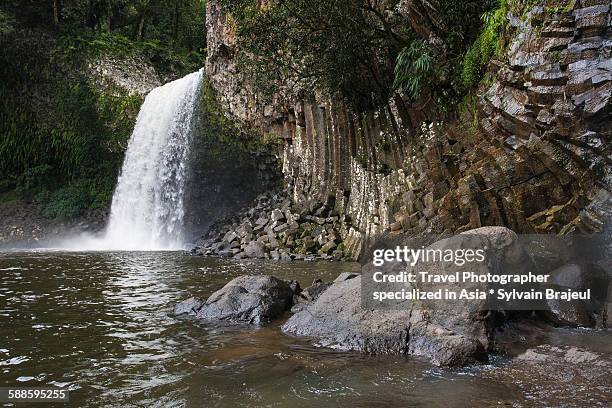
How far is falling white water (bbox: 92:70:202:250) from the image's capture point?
75.0 ft

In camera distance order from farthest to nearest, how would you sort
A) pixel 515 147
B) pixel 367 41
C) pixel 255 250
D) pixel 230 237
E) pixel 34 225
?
1. pixel 34 225
2. pixel 230 237
3. pixel 255 250
4. pixel 367 41
5. pixel 515 147

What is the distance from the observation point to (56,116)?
27.7 m

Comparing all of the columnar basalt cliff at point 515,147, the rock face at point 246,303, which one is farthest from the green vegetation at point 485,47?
the rock face at point 246,303

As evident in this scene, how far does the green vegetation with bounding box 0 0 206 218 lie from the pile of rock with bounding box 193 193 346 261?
956 centimetres

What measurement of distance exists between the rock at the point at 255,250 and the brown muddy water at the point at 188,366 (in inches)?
328

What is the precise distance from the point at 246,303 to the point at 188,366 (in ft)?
8.17

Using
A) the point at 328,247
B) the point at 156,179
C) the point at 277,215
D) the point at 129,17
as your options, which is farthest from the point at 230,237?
the point at 129,17

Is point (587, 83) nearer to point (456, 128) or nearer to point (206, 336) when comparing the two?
point (456, 128)

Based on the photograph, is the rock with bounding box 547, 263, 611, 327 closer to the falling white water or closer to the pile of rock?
the pile of rock

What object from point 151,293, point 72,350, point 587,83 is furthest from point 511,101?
point 72,350

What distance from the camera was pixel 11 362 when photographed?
5555 millimetres

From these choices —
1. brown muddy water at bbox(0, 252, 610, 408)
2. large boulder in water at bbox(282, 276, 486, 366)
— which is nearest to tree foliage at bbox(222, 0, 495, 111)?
large boulder in water at bbox(282, 276, 486, 366)

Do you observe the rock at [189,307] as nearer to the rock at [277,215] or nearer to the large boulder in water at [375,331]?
the large boulder in water at [375,331]

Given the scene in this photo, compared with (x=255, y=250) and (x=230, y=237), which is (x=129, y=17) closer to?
(x=230, y=237)
